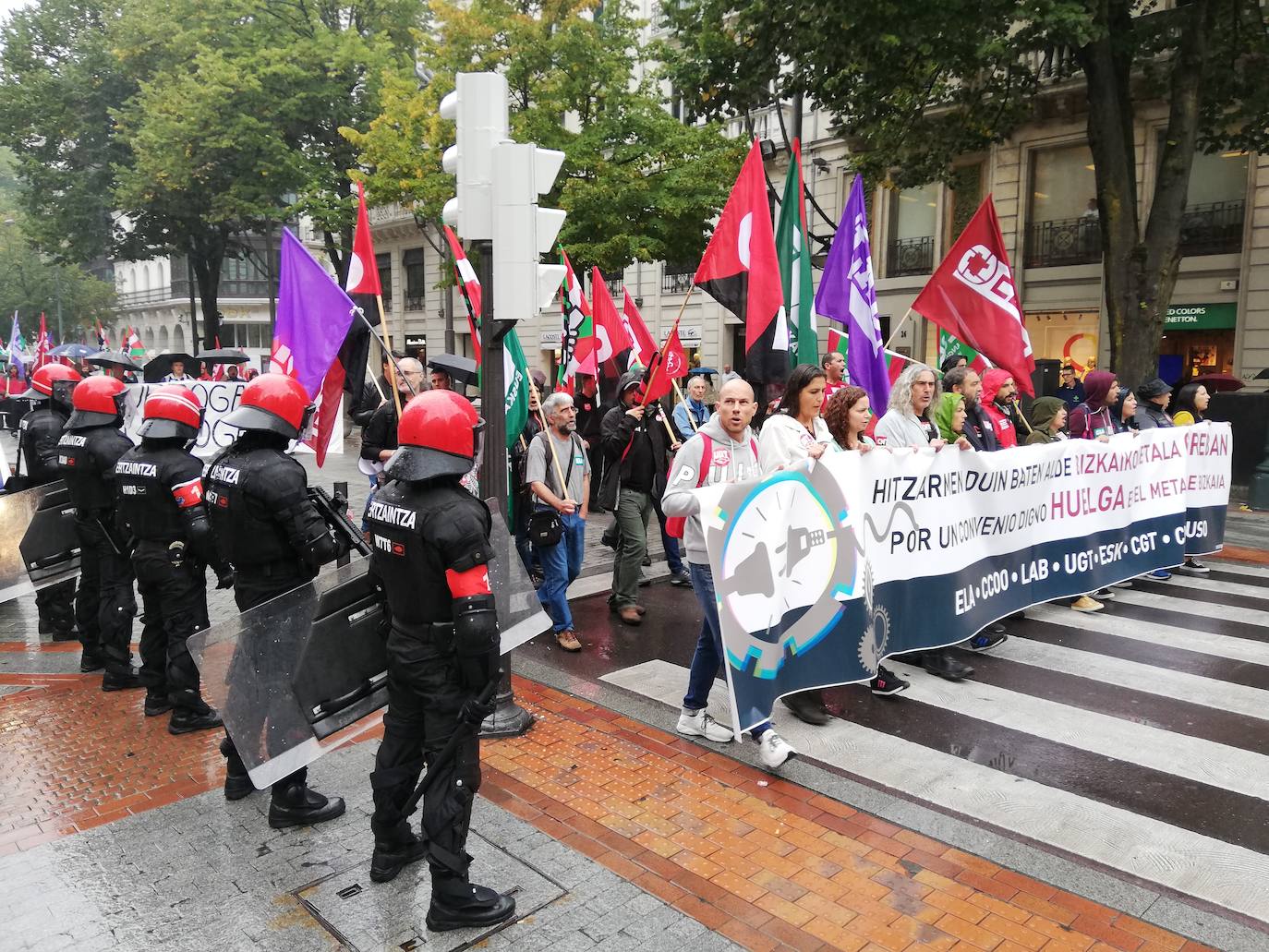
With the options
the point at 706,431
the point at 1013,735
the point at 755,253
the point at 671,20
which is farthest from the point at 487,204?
the point at 671,20

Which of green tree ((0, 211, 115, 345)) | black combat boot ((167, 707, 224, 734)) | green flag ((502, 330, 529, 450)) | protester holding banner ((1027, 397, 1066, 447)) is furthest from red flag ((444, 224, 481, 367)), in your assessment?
green tree ((0, 211, 115, 345))

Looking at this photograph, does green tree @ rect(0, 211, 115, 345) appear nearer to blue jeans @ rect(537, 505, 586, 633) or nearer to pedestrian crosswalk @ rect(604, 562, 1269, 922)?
blue jeans @ rect(537, 505, 586, 633)

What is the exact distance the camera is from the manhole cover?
3.50 metres

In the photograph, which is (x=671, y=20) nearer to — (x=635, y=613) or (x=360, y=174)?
(x=360, y=174)

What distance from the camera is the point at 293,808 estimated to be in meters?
4.35

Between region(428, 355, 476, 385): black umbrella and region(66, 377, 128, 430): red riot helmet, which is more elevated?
region(428, 355, 476, 385): black umbrella

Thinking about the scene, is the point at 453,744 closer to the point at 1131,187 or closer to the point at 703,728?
the point at 703,728

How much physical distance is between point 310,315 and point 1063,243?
19.6m

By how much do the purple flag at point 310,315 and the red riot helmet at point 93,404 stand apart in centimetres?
107

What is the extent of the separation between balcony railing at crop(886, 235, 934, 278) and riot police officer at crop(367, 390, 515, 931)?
73.1ft

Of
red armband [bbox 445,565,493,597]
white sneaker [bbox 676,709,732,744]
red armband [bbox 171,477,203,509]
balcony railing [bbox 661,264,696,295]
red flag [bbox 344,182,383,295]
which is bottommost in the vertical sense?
white sneaker [bbox 676,709,732,744]

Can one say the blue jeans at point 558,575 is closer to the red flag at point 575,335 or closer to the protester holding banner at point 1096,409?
the red flag at point 575,335

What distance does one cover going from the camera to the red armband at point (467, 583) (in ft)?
11.3

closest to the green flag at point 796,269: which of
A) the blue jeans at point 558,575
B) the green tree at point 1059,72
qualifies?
→ the blue jeans at point 558,575
